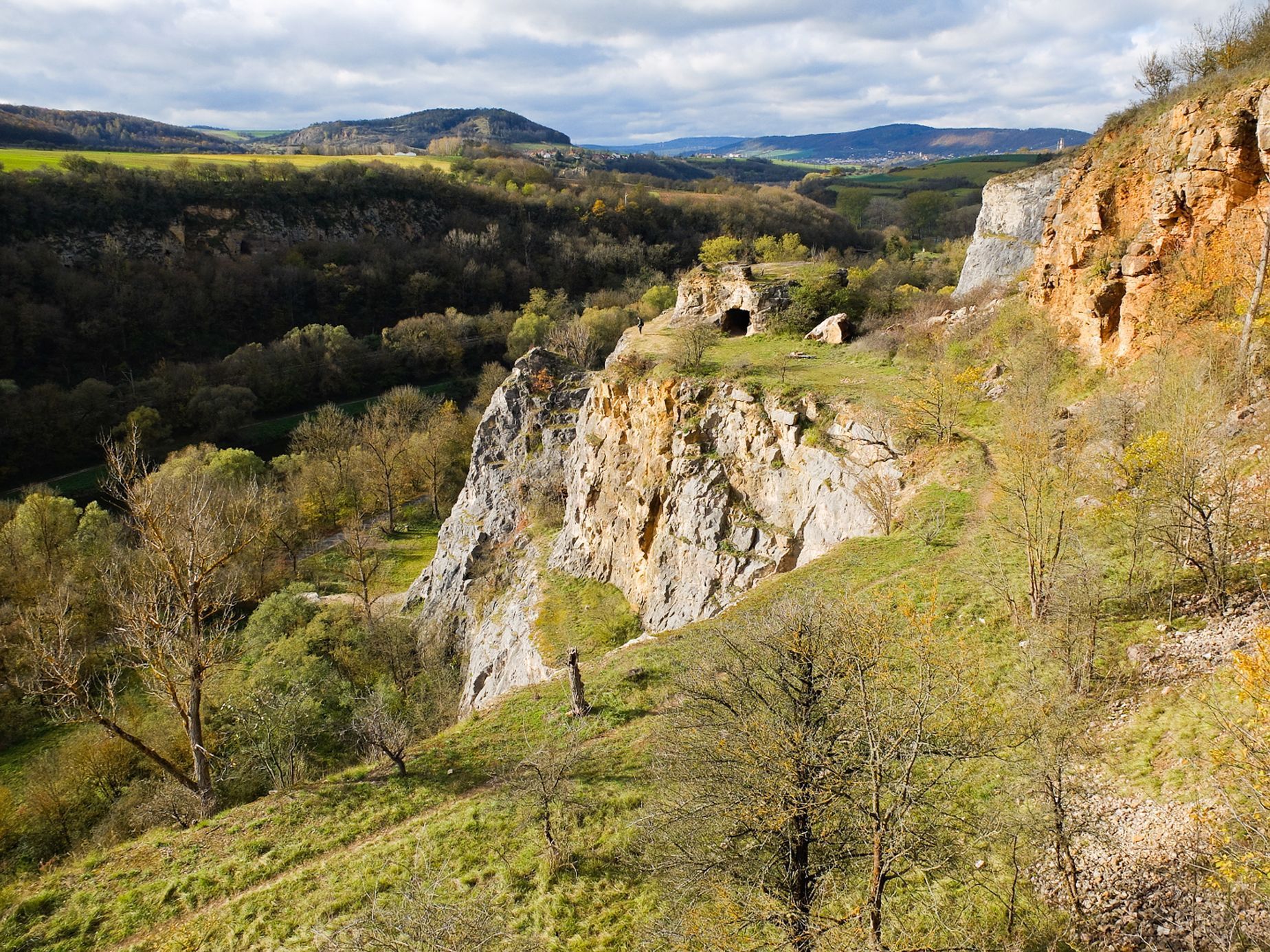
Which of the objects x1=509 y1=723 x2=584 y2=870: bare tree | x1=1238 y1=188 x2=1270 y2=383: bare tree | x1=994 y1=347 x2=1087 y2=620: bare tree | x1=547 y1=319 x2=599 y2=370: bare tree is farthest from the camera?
x1=547 y1=319 x2=599 y2=370: bare tree

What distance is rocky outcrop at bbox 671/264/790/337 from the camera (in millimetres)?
29422

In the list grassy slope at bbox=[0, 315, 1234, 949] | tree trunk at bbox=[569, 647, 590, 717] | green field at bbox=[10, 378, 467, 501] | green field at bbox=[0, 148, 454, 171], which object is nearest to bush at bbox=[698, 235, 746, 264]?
green field at bbox=[10, 378, 467, 501]

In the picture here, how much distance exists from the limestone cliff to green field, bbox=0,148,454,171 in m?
73.2

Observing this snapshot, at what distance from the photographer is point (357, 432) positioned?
50.1m

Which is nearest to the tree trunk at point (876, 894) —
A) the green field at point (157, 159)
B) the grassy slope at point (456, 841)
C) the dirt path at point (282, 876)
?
the grassy slope at point (456, 841)

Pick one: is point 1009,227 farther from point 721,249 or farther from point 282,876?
point 282,876

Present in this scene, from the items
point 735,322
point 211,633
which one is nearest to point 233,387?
point 211,633

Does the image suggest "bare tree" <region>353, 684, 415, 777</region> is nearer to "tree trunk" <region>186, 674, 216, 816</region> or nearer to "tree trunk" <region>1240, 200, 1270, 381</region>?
"tree trunk" <region>186, 674, 216, 816</region>

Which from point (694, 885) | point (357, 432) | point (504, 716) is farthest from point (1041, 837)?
point (357, 432)

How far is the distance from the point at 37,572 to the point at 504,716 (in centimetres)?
3094

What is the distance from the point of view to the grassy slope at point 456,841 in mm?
8781

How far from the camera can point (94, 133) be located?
12950cm

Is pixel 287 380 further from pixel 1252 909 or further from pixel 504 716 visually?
pixel 1252 909

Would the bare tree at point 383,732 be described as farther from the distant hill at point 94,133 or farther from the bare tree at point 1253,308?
the distant hill at point 94,133
